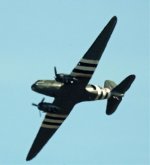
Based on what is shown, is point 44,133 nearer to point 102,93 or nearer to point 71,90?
point 102,93

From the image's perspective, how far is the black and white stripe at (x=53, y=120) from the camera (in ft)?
233

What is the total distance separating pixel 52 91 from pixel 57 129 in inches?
305

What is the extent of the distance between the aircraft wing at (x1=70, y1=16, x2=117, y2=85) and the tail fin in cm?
373

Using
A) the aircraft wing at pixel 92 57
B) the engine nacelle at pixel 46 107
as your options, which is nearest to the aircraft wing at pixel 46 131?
the engine nacelle at pixel 46 107

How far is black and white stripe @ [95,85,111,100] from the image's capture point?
68.1m

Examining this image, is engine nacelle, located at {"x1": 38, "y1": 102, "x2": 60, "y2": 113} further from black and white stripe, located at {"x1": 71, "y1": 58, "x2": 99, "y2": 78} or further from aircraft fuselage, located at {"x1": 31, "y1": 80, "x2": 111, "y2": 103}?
black and white stripe, located at {"x1": 71, "y1": 58, "x2": 99, "y2": 78}

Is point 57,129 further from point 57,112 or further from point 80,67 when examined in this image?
point 80,67

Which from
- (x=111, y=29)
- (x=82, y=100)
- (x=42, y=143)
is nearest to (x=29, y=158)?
(x=42, y=143)

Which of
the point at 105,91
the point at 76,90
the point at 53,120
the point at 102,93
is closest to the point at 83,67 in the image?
the point at 76,90

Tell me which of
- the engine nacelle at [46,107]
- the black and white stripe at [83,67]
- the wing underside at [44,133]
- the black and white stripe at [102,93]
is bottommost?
the wing underside at [44,133]

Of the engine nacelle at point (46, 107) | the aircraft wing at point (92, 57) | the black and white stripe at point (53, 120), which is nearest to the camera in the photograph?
the aircraft wing at point (92, 57)

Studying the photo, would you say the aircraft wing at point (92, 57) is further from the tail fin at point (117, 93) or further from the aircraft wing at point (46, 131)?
the aircraft wing at point (46, 131)

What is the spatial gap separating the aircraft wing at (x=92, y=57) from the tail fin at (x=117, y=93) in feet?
12.3

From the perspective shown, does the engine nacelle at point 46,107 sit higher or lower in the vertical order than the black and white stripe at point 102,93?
lower
